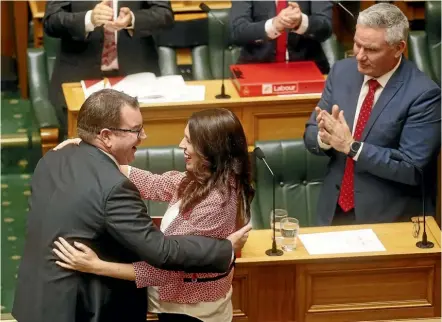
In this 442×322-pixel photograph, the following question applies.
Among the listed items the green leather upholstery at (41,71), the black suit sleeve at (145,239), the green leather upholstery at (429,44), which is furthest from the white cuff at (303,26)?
the black suit sleeve at (145,239)

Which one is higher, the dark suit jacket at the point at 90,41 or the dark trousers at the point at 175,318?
the dark suit jacket at the point at 90,41

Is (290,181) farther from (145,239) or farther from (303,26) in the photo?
(145,239)

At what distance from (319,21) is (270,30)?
0.24 metres

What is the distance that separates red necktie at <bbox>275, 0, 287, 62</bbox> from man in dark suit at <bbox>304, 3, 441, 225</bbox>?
3.24 ft

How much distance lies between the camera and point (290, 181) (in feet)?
13.7

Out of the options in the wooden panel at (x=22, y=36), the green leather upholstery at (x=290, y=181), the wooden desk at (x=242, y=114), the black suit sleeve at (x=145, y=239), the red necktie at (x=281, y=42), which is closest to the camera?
the black suit sleeve at (x=145, y=239)

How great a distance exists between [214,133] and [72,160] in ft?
1.30

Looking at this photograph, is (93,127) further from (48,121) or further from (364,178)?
(48,121)

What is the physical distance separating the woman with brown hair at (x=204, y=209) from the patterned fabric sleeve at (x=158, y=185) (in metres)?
0.11

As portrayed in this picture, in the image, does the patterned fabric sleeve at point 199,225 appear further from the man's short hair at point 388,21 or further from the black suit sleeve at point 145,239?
the man's short hair at point 388,21

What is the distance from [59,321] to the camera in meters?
2.69

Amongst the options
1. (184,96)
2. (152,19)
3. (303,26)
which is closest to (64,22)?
(152,19)

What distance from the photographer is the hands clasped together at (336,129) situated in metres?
3.45

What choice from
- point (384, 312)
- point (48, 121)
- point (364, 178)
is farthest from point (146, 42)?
point (384, 312)
